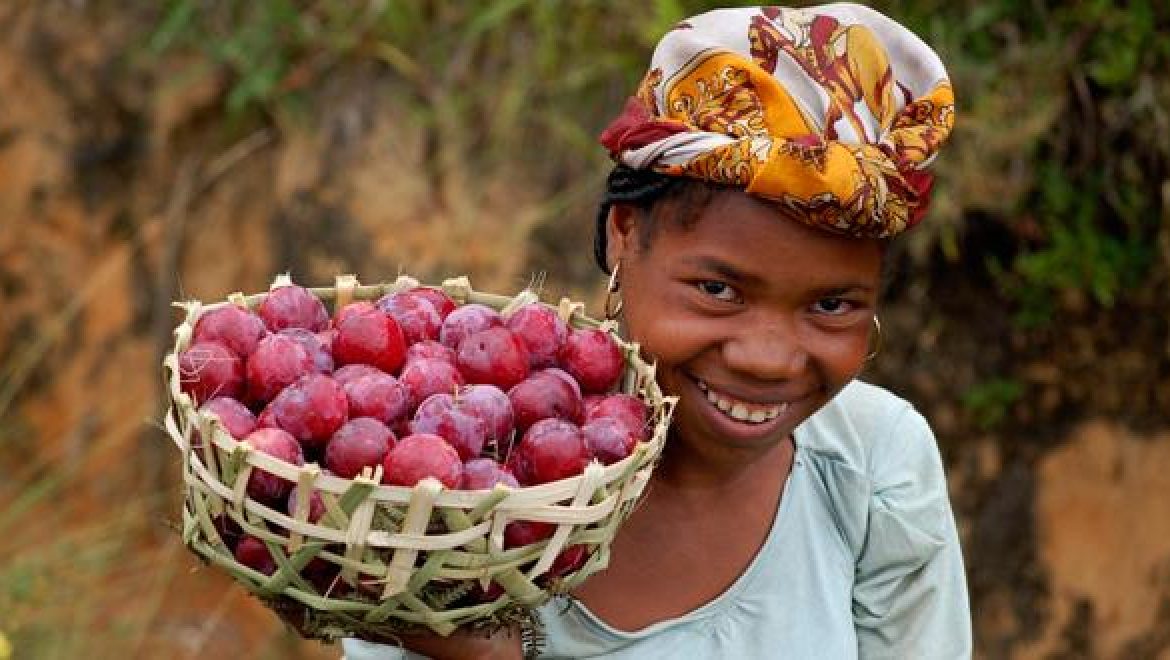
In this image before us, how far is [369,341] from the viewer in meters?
1.84

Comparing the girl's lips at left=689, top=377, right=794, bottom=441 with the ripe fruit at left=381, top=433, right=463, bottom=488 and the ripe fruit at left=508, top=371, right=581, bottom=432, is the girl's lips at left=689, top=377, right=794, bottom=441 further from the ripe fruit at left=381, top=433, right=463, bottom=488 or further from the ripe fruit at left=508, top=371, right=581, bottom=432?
the ripe fruit at left=381, top=433, right=463, bottom=488

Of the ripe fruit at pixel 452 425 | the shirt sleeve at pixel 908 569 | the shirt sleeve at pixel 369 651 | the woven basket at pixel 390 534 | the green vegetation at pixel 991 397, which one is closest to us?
the woven basket at pixel 390 534

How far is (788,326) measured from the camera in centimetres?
210

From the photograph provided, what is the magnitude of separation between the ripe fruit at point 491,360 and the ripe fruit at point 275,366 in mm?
166

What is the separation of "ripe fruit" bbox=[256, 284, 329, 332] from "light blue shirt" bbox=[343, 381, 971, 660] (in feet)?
1.72

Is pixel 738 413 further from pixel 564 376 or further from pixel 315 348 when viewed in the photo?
pixel 315 348

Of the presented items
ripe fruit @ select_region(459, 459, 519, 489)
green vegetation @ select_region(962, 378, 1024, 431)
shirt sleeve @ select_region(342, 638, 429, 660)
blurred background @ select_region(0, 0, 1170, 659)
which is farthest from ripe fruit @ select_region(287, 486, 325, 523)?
green vegetation @ select_region(962, 378, 1024, 431)

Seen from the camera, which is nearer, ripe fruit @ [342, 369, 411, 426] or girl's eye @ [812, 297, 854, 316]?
ripe fruit @ [342, 369, 411, 426]

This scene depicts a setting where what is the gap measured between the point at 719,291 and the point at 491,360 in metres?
0.37

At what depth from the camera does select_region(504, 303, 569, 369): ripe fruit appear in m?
1.95

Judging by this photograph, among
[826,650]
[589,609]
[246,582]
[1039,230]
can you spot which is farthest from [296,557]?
[1039,230]

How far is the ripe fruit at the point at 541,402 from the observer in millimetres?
1837

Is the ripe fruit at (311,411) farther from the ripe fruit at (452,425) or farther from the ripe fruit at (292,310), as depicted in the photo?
the ripe fruit at (292,310)

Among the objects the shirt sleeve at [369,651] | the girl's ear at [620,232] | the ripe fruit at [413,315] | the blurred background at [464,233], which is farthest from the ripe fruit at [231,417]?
the blurred background at [464,233]
